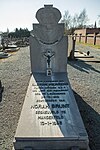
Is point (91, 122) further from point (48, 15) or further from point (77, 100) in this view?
point (48, 15)

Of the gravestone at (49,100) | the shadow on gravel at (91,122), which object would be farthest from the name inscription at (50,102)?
the shadow on gravel at (91,122)

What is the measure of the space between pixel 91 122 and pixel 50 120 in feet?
5.10

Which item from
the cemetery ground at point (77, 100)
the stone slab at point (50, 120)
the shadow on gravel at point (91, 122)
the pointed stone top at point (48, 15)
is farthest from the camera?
the pointed stone top at point (48, 15)

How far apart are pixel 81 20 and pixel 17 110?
230 feet

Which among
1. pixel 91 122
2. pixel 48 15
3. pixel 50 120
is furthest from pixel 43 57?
pixel 91 122

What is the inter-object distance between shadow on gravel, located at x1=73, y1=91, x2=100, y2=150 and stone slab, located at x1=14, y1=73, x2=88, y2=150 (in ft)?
1.99

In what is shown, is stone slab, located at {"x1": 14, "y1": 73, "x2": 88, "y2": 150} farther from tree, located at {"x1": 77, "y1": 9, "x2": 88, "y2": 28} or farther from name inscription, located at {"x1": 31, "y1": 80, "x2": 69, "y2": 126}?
tree, located at {"x1": 77, "y1": 9, "x2": 88, "y2": 28}

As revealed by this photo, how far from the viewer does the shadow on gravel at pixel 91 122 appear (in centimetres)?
380

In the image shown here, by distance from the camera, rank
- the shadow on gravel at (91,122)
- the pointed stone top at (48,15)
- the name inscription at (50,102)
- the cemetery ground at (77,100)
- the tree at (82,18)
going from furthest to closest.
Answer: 1. the tree at (82,18)
2. the pointed stone top at (48,15)
3. the cemetery ground at (77,100)
4. the shadow on gravel at (91,122)
5. the name inscription at (50,102)

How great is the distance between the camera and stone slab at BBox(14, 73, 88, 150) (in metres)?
3.27

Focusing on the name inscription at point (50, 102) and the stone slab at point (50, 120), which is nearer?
the stone slab at point (50, 120)

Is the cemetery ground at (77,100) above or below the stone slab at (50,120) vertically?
below

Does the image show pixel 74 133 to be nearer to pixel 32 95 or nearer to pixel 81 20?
pixel 32 95

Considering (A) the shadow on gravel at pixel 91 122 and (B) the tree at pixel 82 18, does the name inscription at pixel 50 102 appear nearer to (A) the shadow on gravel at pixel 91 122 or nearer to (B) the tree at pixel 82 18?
(A) the shadow on gravel at pixel 91 122
